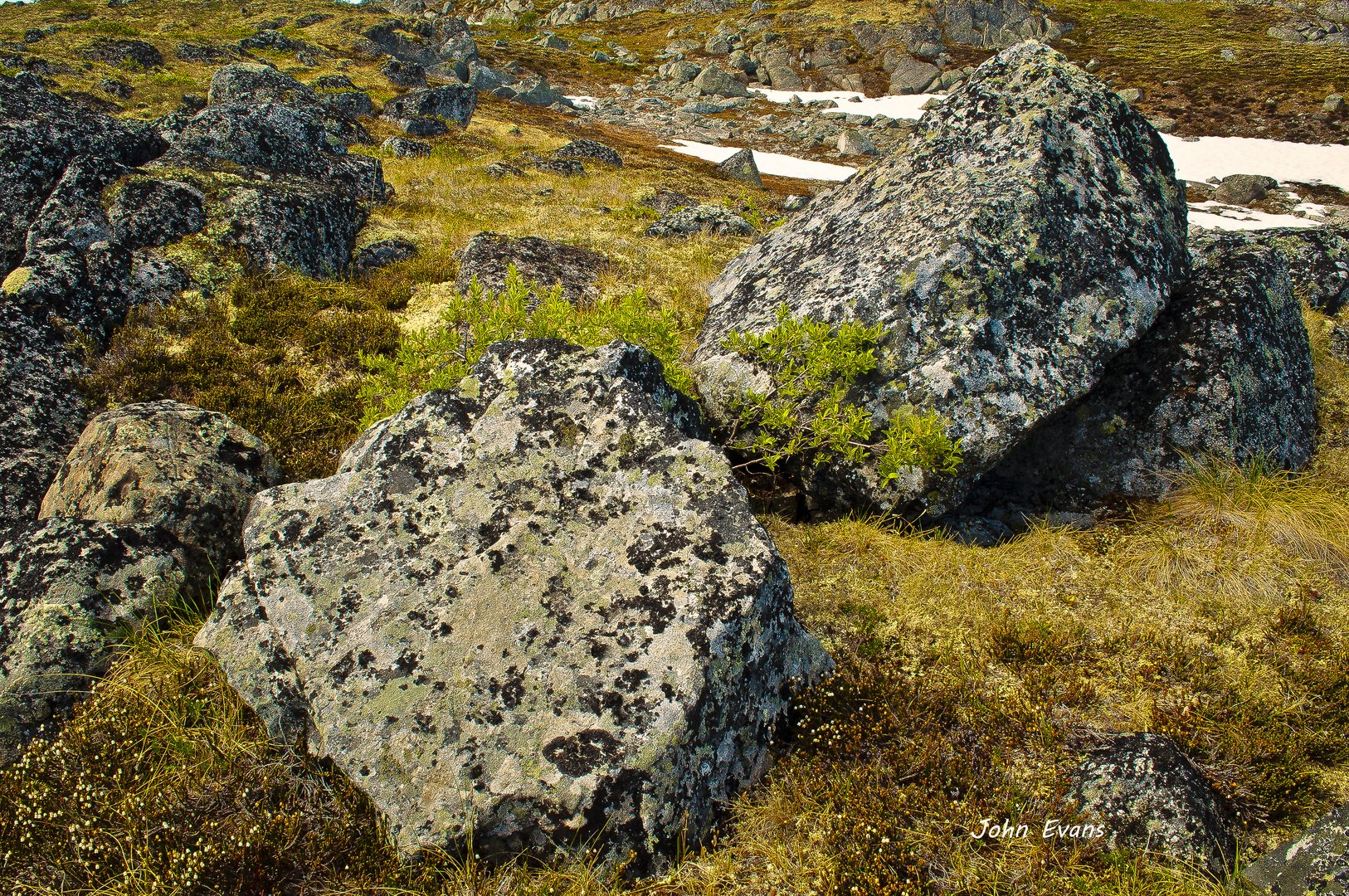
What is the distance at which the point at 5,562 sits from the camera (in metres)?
4.66

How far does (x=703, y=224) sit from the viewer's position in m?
16.2

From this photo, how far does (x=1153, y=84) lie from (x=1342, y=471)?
288 ft

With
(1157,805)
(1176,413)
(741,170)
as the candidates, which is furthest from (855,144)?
(1157,805)

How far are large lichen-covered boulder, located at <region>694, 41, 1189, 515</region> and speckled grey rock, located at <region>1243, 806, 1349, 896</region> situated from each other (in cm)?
334

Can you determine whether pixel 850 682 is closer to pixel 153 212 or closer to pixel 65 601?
pixel 65 601

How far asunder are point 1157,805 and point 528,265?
10.0 meters

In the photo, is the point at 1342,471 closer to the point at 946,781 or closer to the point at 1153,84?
the point at 946,781

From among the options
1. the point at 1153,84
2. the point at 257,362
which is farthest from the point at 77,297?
the point at 1153,84

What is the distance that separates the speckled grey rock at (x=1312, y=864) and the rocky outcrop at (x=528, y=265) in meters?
9.20

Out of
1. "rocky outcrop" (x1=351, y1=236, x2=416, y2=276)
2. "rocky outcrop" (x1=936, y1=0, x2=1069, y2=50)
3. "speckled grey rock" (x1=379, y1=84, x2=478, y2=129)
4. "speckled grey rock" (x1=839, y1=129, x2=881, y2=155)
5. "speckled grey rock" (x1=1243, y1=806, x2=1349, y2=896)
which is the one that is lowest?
"speckled grey rock" (x1=1243, y1=806, x2=1349, y2=896)

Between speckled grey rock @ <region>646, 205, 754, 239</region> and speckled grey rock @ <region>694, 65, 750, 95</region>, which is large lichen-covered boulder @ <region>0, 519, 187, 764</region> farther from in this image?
speckled grey rock @ <region>694, 65, 750, 95</region>

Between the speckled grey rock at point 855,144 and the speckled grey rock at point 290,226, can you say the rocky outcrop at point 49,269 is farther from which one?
the speckled grey rock at point 855,144

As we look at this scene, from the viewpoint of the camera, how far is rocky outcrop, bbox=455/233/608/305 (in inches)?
405

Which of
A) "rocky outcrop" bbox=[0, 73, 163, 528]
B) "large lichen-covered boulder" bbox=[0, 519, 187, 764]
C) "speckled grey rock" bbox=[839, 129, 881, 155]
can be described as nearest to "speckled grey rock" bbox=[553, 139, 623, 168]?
"rocky outcrop" bbox=[0, 73, 163, 528]
